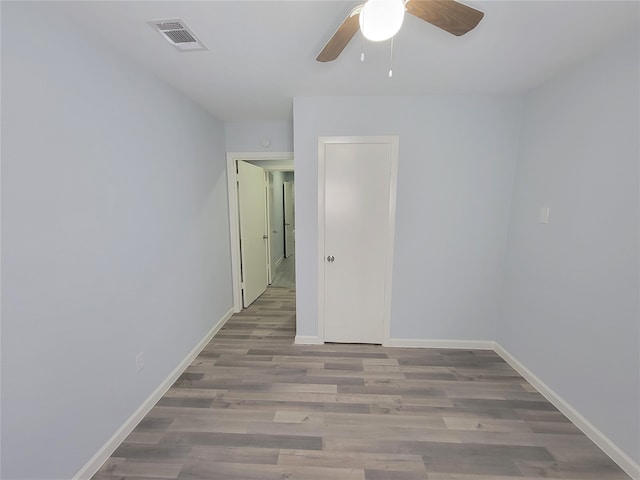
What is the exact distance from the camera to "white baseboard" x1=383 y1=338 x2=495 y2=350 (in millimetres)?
2516

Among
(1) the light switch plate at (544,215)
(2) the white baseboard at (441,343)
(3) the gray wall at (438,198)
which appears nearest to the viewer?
(1) the light switch plate at (544,215)

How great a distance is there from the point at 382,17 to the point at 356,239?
1722 millimetres

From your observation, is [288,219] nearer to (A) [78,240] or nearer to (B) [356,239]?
(B) [356,239]

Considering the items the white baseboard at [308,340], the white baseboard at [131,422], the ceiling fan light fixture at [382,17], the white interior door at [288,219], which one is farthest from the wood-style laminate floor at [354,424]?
the white interior door at [288,219]

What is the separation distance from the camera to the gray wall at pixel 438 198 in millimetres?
2240

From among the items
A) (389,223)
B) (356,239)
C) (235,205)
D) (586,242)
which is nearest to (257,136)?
(235,205)

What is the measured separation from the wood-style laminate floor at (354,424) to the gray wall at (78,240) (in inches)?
15.0

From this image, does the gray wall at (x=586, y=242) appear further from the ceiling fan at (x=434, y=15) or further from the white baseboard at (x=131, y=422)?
the white baseboard at (x=131, y=422)

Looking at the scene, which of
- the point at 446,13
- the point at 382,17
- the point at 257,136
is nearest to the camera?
the point at 382,17

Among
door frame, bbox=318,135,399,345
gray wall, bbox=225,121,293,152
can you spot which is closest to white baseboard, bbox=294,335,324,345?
A: door frame, bbox=318,135,399,345

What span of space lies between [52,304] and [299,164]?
186 centimetres

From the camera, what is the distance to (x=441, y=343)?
99.8 inches

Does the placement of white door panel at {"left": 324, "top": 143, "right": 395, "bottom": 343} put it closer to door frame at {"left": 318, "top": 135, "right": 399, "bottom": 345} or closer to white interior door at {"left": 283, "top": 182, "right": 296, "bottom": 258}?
door frame at {"left": 318, "top": 135, "right": 399, "bottom": 345}

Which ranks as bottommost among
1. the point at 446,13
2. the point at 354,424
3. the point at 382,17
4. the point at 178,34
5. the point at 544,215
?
the point at 354,424
